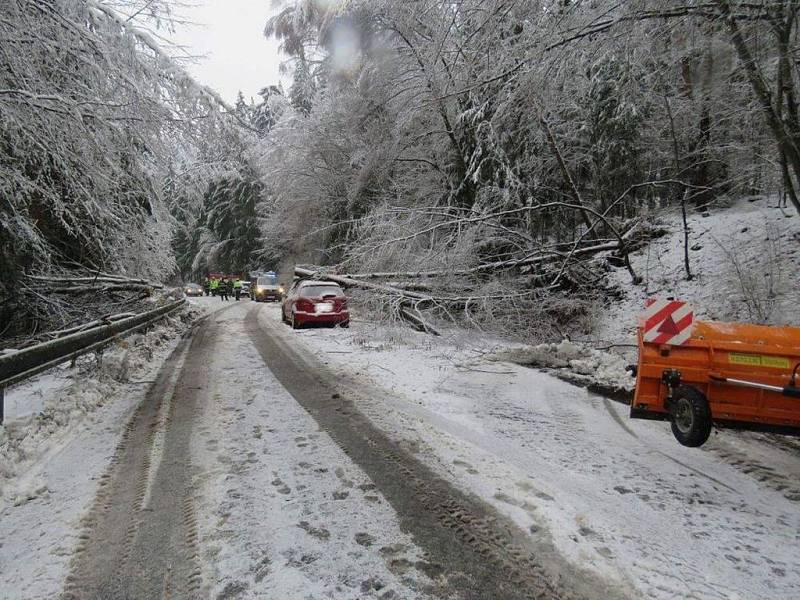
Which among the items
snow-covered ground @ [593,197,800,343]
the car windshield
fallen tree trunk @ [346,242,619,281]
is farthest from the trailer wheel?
the car windshield

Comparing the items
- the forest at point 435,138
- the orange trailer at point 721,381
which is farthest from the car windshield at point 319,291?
the orange trailer at point 721,381

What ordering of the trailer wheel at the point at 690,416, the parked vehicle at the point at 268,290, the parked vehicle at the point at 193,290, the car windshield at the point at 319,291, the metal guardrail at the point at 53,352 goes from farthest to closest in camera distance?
the parked vehicle at the point at 193,290 → the parked vehicle at the point at 268,290 → the car windshield at the point at 319,291 → the metal guardrail at the point at 53,352 → the trailer wheel at the point at 690,416

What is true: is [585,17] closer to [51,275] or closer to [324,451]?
[324,451]

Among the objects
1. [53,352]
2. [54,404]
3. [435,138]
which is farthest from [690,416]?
[435,138]

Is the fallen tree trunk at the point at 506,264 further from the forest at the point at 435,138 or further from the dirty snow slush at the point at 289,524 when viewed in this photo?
the dirty snow slush at the point at 289,524

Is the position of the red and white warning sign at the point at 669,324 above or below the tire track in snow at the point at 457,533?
above

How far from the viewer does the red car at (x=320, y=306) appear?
14.3m

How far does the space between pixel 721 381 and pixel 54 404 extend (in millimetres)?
7334

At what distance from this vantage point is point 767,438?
4.94 meters

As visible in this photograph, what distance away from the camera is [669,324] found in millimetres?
4391

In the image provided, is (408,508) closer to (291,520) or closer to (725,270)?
(291,520)

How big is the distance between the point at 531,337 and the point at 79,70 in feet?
30.6

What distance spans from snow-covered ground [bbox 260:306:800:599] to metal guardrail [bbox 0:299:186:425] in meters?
3.87

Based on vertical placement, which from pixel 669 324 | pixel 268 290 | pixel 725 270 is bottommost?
pixel 268 290
